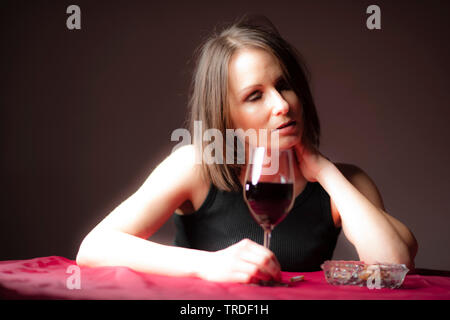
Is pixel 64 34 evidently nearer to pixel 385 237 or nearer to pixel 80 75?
pixel 80 75

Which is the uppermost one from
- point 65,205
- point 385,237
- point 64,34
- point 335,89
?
point 64,34

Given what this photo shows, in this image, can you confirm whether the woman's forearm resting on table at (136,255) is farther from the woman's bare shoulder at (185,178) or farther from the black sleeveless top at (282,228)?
the black sleeveless top at (282,228)

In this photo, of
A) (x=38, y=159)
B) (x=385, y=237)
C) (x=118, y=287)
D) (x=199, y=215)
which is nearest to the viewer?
(x=118, y=287)

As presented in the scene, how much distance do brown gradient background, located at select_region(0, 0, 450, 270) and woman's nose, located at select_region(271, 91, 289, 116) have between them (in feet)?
5.59

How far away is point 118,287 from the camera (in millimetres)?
920

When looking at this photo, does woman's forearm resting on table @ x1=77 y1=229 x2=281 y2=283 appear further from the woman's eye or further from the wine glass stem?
the woman's eye

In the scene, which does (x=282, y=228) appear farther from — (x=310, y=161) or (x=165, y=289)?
(x=165, y=289)

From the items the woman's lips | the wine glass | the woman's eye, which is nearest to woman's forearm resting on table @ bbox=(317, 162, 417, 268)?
the woman's lips

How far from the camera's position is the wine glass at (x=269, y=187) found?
1.01 meters

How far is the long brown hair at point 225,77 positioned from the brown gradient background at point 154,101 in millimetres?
1385

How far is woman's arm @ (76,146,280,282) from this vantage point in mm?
1004

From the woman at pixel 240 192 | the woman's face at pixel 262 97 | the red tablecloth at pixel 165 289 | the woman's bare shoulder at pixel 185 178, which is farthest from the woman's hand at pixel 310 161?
the red tablecloth at pixel 165 289
